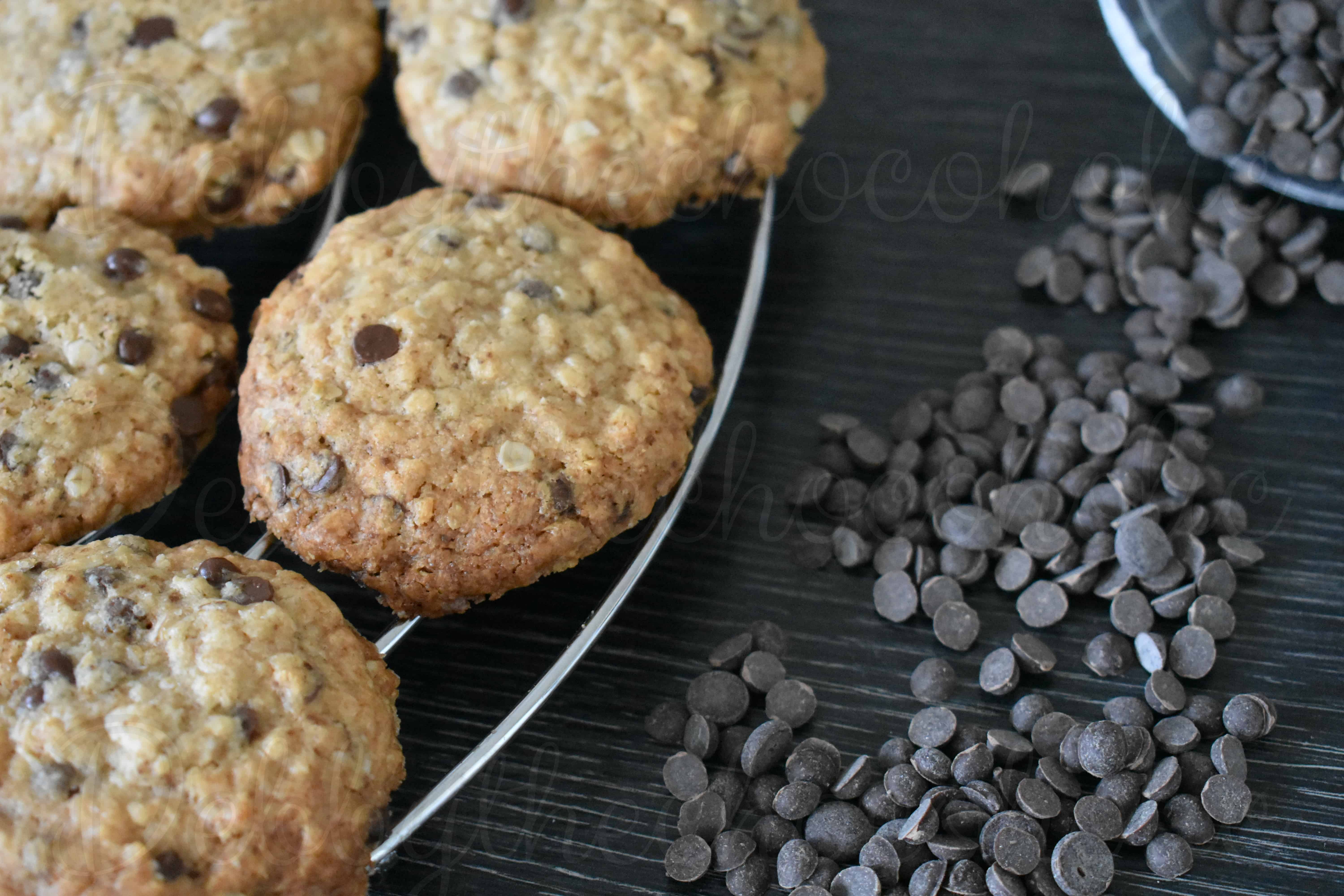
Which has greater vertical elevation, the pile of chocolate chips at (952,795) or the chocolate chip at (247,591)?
the chocolate chip at (247,591)

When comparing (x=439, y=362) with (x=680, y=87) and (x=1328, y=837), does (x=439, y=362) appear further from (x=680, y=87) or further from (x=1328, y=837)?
(x=1328, y=837)

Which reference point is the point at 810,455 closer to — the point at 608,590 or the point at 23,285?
the point at 608,590

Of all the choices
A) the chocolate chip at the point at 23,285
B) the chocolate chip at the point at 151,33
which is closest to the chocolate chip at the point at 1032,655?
the chocolate chip at the point at 23,285

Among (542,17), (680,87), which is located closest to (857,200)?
(680,87)

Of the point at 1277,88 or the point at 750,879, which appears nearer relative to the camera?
the point at 750,879

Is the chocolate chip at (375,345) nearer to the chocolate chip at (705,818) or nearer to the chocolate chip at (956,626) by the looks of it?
the chocolate chip at (705,818)

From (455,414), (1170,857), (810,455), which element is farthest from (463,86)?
(1170,857)
